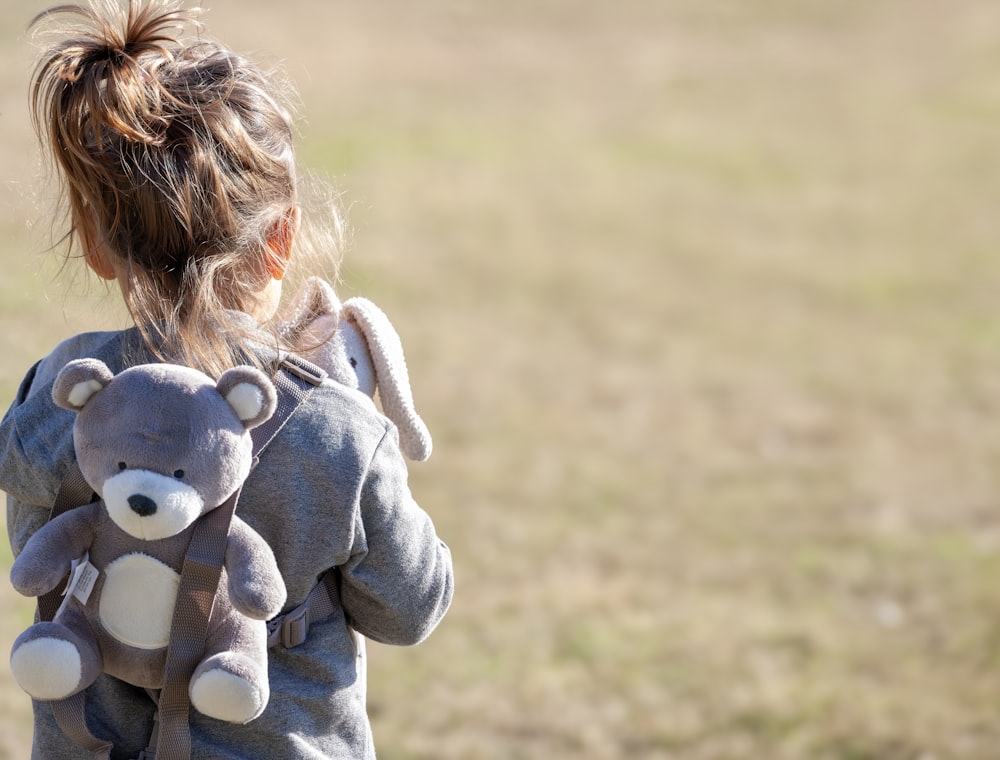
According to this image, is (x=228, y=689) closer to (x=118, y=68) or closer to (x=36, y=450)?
(x=36, y=450)

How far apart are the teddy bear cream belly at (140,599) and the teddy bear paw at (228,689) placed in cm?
7

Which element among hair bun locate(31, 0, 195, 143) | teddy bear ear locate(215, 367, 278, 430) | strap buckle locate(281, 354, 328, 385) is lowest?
strap buckle locate(281, 354, 328, 385)

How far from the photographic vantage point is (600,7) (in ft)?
56.0

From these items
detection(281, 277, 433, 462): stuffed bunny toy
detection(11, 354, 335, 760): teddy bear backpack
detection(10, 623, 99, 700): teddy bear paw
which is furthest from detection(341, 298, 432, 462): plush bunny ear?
detection(10, 623, 99, 700): teddy bear paw

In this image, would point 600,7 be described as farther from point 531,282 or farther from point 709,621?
point 709,621

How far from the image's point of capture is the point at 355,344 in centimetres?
142

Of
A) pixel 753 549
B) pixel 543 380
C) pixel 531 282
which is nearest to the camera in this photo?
pixel 753 549

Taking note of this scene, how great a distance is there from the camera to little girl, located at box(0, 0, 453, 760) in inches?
48.1

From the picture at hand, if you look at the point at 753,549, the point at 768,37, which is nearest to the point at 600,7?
the point at 768,37

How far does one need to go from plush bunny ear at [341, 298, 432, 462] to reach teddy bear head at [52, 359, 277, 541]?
0.95ft

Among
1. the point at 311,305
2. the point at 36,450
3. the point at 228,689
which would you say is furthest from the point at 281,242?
the point at 228,689

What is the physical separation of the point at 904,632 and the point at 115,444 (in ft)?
11.6

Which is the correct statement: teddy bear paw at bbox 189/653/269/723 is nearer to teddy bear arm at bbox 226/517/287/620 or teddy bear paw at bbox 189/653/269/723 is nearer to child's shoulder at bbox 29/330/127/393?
teddy bear arm at bbox 226/517/287/620

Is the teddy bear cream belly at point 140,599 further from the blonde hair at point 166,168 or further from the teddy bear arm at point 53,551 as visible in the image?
the blonde hair at point 166,168
